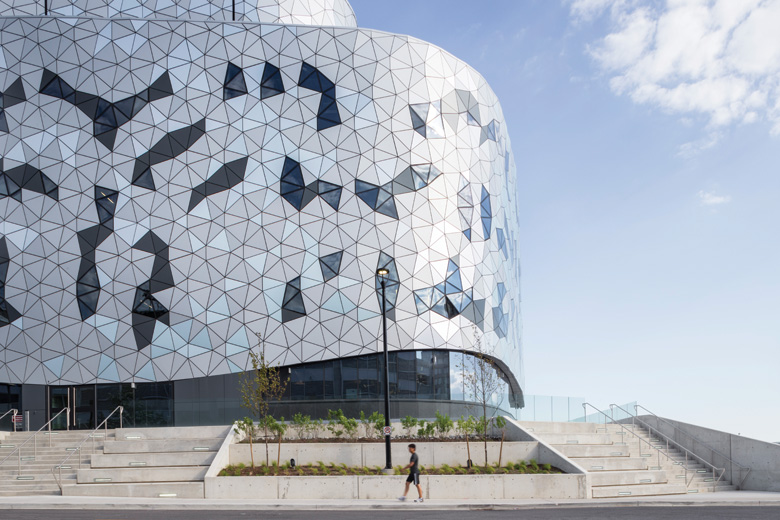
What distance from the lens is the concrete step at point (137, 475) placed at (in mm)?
24906

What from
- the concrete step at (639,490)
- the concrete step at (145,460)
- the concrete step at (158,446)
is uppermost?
the concrete step at (158,446)

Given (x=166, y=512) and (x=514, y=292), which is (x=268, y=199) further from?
(x=166, y=512)

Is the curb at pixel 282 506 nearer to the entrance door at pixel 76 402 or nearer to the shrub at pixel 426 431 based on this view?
the shrub at pixel 426 431

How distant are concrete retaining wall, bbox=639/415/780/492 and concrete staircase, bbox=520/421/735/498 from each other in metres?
0.59

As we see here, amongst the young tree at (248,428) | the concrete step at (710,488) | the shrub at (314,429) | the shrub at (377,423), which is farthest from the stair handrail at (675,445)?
the young tree at (248,428)

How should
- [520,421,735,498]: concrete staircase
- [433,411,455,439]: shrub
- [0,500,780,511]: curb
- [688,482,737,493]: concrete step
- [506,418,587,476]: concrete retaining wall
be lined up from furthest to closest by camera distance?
1. [433,411,455,439]: shrub
2. [688,482,737,493]: concrete step
3. [520,421,735,498]: concrete staircase
4. [506,418,587,476]: concrete retaining wall
5. [0,500,780,511]: curb

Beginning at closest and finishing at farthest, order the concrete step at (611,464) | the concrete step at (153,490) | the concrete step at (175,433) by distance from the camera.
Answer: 1. the concrete step at (153,490)
2. the concrete step at (611,464)
3. the concrete step at (175,433)

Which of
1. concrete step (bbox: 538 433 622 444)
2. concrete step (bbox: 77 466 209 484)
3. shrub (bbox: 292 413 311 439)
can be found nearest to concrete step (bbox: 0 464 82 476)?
concrete step (bbox: 77 466 209 484)

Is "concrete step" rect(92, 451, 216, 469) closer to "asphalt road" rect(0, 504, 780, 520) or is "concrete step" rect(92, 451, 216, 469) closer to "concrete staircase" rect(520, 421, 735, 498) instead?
"asphalt road" rect(0, 504, 780, 520)

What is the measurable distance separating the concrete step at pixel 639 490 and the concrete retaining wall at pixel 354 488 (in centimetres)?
190

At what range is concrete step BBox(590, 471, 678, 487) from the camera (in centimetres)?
2544

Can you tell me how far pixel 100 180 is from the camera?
39531 mm

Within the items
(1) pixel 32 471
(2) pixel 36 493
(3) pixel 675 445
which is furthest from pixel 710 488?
(1) pixel 32 471

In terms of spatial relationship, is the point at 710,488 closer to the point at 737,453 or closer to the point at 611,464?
the point at 737,453
